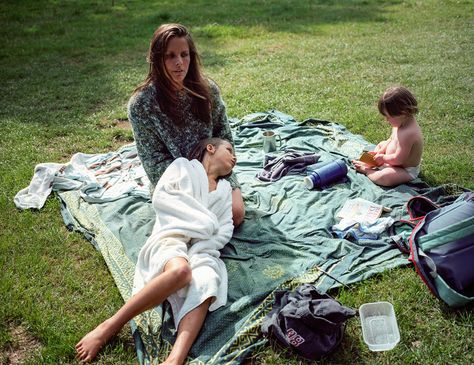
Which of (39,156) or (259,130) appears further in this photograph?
(259,130)

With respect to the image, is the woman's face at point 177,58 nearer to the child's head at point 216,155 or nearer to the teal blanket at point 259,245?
the child's head at point 216,155

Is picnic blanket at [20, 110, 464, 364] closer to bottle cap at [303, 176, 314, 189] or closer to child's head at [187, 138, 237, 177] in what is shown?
bottle cap at [303, 176, 314, 189]

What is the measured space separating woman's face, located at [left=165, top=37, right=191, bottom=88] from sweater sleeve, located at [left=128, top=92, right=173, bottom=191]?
1.17ft

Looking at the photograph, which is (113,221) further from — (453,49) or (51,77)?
(453,49)

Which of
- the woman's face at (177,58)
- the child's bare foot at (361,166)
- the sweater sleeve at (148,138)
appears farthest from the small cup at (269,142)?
the woman's face at (177,58)

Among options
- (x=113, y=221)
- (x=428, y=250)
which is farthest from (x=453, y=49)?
(x=113, y=221)

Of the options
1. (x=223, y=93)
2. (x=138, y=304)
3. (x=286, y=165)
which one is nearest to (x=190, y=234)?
(x=138, y=304)

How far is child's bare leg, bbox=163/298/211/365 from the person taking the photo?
301 centimetres

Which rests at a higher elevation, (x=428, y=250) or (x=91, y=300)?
(x=428, y=250)

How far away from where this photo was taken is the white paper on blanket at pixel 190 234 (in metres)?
3.30

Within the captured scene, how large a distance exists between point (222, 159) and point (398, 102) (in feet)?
5.98

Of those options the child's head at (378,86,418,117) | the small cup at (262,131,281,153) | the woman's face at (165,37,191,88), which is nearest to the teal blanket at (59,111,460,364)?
the small cup at (262,131,281,153)

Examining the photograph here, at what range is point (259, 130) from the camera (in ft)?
20.8

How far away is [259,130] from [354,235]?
2573mm
